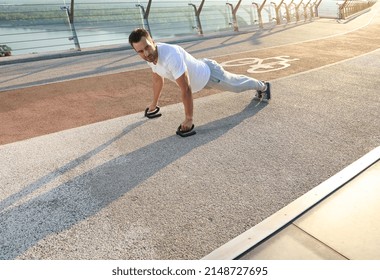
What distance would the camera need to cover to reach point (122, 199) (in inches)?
110

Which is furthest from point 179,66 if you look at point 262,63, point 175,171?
point 262,63

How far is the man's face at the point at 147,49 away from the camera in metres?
3.52

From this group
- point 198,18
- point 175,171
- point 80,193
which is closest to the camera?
point 80,193

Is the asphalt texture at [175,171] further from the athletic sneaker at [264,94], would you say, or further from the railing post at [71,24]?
the railing post at [71,24]

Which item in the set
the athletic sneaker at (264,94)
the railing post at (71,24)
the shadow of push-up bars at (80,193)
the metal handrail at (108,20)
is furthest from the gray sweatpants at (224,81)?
the railing post at (71,24)

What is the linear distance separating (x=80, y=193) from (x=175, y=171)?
0.99 m

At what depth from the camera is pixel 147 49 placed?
356 cm

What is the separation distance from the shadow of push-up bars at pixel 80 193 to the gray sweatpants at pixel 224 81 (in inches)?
30.0

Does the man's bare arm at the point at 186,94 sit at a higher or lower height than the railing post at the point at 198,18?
lower

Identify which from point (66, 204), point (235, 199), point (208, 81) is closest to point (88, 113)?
point (208, 81)

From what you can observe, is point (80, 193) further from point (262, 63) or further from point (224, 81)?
point (262, 63)

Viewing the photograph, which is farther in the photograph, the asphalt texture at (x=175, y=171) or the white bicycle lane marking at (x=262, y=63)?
the white bicycle lane marking at (x=262, y=63)

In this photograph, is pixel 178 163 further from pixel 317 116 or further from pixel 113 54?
pixel 113 54

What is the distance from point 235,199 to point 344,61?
6.54 m
